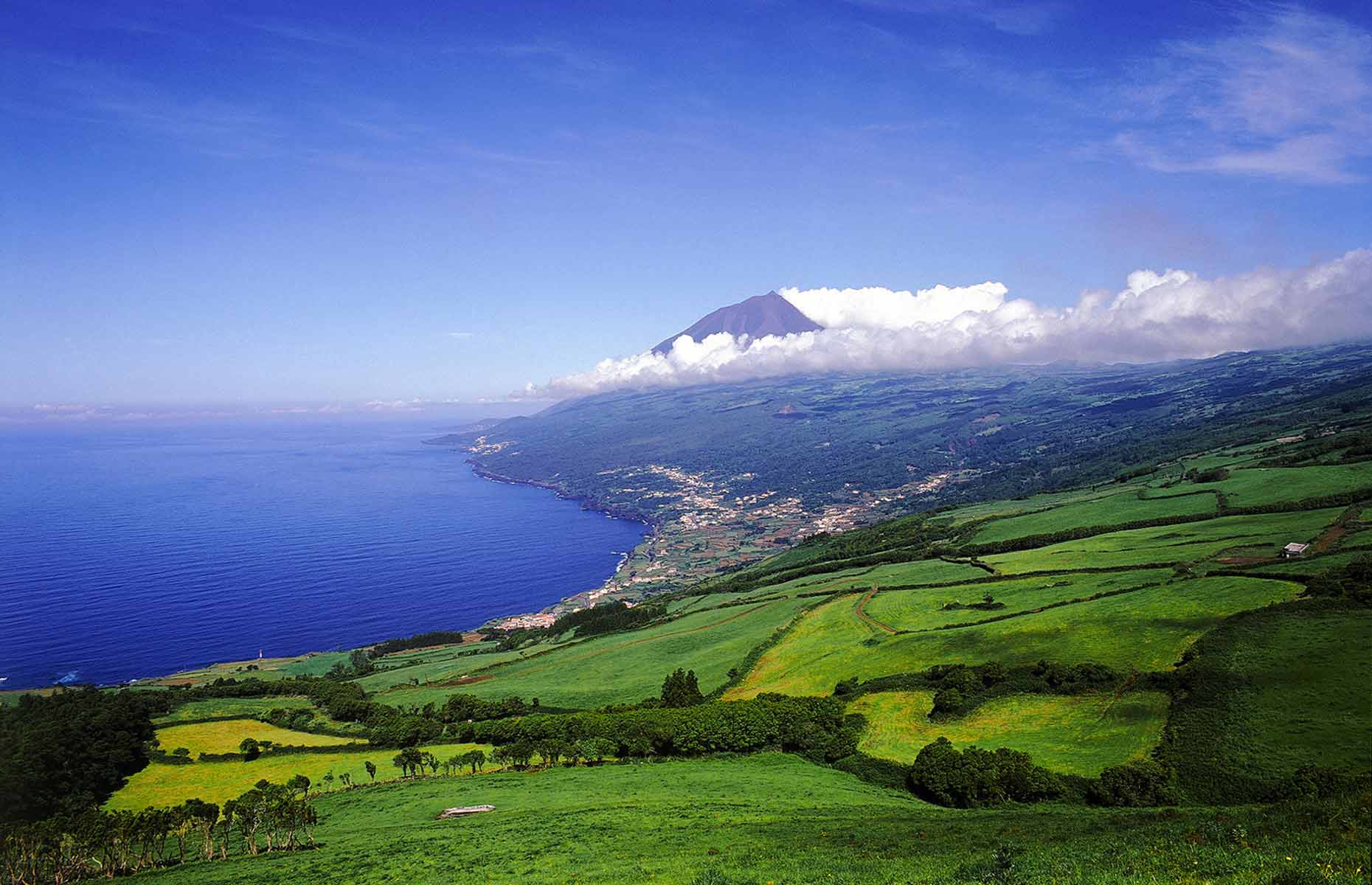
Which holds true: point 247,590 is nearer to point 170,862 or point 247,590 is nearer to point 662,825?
point 170,862

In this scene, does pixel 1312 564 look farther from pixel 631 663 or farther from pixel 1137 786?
pixel 631 663

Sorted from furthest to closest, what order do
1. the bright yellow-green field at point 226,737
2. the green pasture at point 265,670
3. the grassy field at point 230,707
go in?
the green pasture at point 265,670
the grassy field at point 230,707
the bright yellow-green field at point 226,737

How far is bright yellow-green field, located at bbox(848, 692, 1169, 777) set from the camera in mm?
33750

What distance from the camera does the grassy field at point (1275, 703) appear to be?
2775 cm

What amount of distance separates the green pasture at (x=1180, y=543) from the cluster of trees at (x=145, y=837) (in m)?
69.1

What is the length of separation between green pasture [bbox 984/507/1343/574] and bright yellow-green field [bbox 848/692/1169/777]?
28.4 m

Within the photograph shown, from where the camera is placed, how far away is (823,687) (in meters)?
53.7

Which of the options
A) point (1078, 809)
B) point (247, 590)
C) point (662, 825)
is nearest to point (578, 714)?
point (662, 825)

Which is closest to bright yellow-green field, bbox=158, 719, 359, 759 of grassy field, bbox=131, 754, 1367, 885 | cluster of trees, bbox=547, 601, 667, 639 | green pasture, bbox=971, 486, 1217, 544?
grassy field, bbox=131, 754, 1367, 885

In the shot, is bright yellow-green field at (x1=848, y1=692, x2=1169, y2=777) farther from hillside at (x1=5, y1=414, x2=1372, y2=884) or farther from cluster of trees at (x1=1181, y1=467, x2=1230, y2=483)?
cluster of trees at (x1=1181, y1=467, x2=1230, y2=483)

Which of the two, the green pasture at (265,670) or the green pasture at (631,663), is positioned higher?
the green pasture at (631,663)

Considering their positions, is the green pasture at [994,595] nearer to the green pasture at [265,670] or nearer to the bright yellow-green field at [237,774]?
the bright yellow-green field at [237,774]

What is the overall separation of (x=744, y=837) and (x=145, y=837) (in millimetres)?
29027

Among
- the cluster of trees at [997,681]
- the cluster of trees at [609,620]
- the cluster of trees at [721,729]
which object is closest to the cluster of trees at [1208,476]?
the cluster of trees at [997,681]
